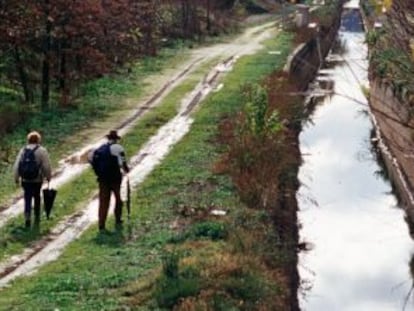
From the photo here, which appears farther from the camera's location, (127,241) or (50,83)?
(50,83)

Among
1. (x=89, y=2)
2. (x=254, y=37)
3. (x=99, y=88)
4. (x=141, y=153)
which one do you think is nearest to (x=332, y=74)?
(x=254, y=37)

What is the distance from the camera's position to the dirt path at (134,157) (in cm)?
1675

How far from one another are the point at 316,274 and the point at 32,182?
6637mm

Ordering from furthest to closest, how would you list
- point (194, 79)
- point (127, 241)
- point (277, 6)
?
point (277, 6) → point (194, 79) → point (127, 241)

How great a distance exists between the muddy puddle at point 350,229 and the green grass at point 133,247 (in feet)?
8.68

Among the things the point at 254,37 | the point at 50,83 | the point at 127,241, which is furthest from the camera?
the point at 254,37

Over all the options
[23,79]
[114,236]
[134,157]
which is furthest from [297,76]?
[114,236]

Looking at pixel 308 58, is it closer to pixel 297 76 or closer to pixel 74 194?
pixel 297 76

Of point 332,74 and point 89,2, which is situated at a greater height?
point 89,2

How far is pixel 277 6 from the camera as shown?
88.4 meters

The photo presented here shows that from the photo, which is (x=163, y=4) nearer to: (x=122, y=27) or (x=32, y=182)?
(x=122, y=27)

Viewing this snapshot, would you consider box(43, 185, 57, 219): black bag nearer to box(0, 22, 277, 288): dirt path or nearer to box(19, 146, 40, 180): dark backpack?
box(0, 22, 277, 288): dirt path

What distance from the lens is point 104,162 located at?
17922 mm

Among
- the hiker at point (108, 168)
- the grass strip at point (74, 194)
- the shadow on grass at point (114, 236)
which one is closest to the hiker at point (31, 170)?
the grass strip at point (74, 194)
